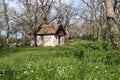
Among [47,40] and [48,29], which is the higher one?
[48,29]

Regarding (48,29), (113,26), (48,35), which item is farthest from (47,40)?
(113,26)

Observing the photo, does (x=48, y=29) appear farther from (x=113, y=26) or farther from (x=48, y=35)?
(x=113, y=26)

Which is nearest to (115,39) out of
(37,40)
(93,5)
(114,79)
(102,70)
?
(102,70)

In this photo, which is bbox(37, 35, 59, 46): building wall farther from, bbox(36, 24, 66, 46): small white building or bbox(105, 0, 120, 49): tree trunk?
bbox(105, 0, 120, 49): tree trunk

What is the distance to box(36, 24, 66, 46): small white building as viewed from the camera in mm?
56344

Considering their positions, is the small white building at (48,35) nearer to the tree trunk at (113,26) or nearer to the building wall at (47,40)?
the building wall at (47,40)

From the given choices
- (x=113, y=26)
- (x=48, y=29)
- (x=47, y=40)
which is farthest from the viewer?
(x=48, y=29)

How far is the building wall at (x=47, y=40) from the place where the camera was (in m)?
56.2

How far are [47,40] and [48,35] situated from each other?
1.12 meters

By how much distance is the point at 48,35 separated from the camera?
56875 mm

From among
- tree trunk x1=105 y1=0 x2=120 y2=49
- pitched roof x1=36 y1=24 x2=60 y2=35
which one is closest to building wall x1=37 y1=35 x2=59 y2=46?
pitched roof x1=36 y1=24 x2=60 y2=35

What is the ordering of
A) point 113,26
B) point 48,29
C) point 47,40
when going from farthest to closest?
point 48,29 < point 47,40 < point 113,26

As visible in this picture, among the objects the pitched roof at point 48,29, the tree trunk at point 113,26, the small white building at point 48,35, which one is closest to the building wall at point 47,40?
the small white building at point 48,35

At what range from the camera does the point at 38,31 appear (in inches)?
2308
